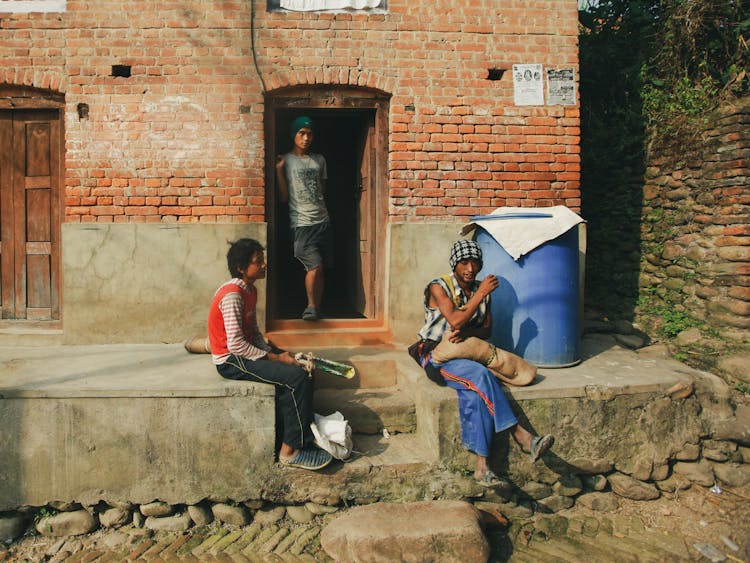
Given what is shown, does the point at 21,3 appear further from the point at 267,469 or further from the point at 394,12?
the point at 267,469

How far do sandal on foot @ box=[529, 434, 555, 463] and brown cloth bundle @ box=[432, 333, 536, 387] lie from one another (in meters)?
0.49

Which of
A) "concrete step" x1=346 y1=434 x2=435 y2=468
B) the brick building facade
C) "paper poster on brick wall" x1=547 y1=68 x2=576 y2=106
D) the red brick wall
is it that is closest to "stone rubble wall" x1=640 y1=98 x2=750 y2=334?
the brick building facade

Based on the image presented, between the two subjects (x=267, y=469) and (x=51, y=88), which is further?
(x=51, y=88)

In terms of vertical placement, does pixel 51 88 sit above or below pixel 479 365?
above

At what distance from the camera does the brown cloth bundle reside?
4508 millimetres

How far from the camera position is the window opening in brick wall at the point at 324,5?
19.6 feet

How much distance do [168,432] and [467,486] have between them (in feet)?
6.93

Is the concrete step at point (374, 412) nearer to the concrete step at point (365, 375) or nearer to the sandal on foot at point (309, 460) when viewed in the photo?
the concrete step at point (365, 375)

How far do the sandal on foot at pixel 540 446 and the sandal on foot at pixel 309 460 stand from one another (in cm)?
137

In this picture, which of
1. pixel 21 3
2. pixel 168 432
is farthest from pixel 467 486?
pixel 21 3

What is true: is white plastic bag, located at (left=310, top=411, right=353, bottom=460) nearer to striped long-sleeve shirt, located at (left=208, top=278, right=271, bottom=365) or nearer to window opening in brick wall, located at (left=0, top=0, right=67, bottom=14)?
striped long-sleeve shirt, located at (left=208, top=278, right=271, bottom=365)

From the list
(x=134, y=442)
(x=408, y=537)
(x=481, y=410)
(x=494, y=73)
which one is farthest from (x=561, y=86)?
(x=134, y=442)

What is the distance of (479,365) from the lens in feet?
14.5

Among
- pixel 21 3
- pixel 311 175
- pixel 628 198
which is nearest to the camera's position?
pixel 21 3
